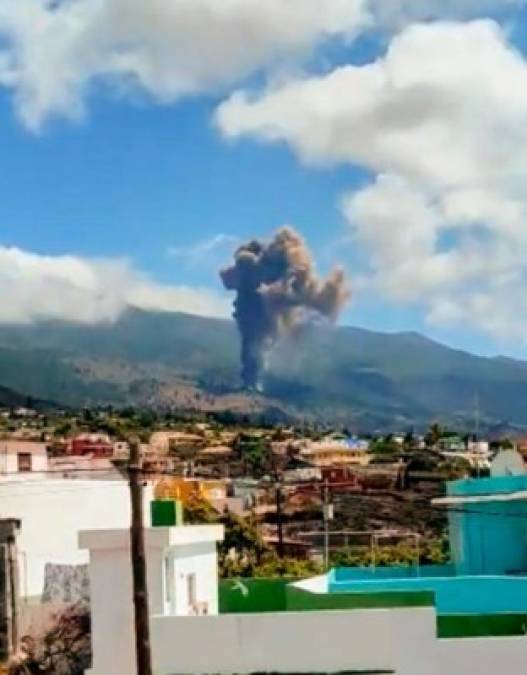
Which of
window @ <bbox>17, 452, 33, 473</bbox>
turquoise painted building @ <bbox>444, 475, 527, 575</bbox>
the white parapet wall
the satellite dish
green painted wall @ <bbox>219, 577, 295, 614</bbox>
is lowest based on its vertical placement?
the white parapet wall

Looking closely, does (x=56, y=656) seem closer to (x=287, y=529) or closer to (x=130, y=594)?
(x=130, y=594)

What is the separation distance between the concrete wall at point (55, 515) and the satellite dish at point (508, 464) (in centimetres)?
659

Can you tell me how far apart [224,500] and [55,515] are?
35828mm

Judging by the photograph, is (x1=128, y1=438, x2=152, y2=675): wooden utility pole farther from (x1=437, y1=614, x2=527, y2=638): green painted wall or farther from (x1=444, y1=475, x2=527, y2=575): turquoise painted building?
(x1=444, y1=475, x2=527, y2=575): turquoise painted building

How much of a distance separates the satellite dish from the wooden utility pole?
9380mm

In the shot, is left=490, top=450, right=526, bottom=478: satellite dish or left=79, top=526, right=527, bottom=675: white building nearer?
left=79, top=526, right=527, bottom=675: white building

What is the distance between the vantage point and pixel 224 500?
63875 millimetres

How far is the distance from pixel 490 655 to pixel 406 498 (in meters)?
51.0

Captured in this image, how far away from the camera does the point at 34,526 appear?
90.6 feet

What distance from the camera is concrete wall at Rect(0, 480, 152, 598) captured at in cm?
2589

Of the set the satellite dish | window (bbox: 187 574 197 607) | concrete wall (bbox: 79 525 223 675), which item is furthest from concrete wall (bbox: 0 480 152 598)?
the satellite dish

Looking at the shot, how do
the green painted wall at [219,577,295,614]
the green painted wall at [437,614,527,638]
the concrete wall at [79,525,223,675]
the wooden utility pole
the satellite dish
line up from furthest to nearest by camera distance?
1. the satellite dish
2. the green painted wall at [219,577,295,614]
3. the concrete wall at [79,525,223,675]
4. the green painted wall at [437,614,527,638]
5. the wooden utility pole

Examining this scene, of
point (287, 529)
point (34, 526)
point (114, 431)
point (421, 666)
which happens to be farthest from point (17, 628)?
point (114, 431)

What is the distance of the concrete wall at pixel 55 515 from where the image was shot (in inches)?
1019
